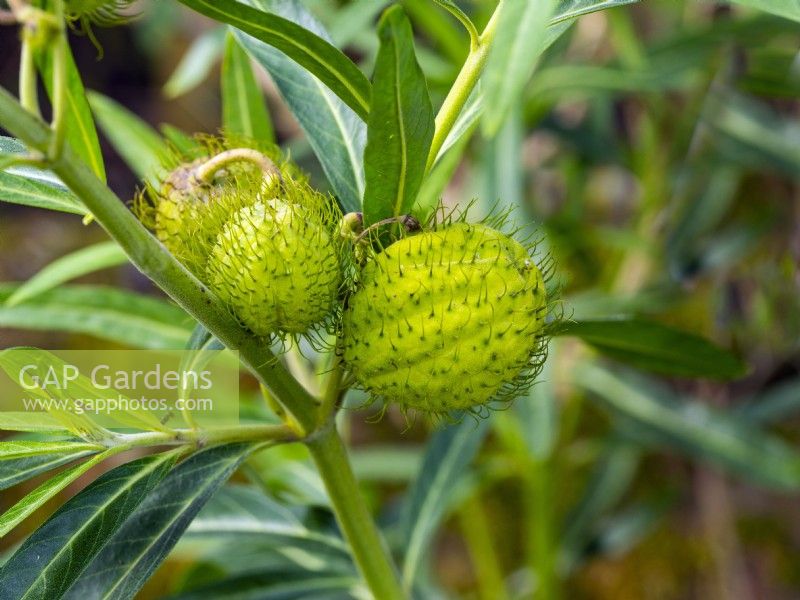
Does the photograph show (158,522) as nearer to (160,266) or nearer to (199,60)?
(160,266)

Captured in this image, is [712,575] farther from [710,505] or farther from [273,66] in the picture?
[273,66]

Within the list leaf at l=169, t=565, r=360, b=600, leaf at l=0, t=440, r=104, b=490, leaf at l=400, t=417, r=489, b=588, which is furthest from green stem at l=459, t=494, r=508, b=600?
leaf at l=0, t=440, r=104, b=490

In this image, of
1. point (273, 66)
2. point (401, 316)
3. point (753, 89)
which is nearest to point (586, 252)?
point (753, 89)

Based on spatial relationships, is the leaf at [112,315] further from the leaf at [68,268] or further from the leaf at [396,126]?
the leaf at [396,126]

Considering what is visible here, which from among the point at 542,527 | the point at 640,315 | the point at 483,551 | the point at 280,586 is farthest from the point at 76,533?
the point at 483,551

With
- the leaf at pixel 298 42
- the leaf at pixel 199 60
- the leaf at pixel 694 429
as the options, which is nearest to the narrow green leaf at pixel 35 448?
the leaf at pixel 298 42
